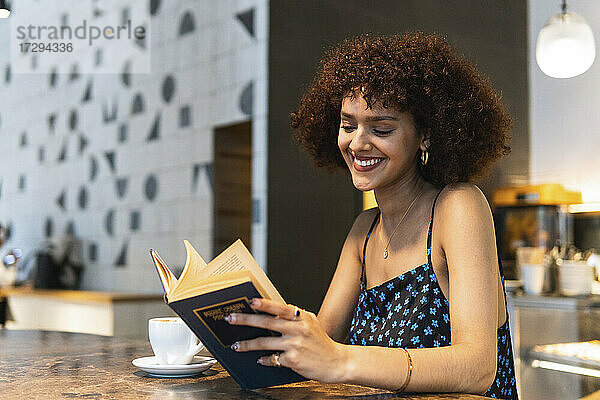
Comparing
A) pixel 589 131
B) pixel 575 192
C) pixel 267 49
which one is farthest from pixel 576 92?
pixel 267 49

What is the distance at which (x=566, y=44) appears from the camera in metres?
3.99

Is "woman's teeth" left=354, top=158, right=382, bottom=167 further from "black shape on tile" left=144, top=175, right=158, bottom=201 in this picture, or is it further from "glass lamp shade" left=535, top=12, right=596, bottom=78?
"glass lamp shade" left=535, top=12, right=596, bottom=78

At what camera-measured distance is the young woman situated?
1.23m

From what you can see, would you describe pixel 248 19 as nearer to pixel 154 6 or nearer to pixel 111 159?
pixel 154 6

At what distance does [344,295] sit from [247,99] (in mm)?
2016

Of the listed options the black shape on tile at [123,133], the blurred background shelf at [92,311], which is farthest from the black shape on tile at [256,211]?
the black shape on tile at [123,133]

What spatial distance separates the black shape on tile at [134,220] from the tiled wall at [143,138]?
0.01 meters

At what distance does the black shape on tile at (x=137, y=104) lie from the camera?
4.08 metres

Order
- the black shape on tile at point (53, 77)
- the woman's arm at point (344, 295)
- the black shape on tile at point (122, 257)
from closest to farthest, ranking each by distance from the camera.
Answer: the woman's arm at point (344, 295) < the black shape on tile at point (122, 257) < the black shape on tile at point (53, 77)

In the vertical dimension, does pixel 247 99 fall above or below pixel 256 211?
above

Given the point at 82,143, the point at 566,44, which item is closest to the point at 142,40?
the point at 82,143

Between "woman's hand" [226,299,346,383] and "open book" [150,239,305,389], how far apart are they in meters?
0.01

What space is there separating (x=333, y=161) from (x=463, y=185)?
419mm

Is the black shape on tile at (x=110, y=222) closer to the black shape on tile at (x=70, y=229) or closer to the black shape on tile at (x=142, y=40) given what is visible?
the black shape on tile at (x=70, y=229)
